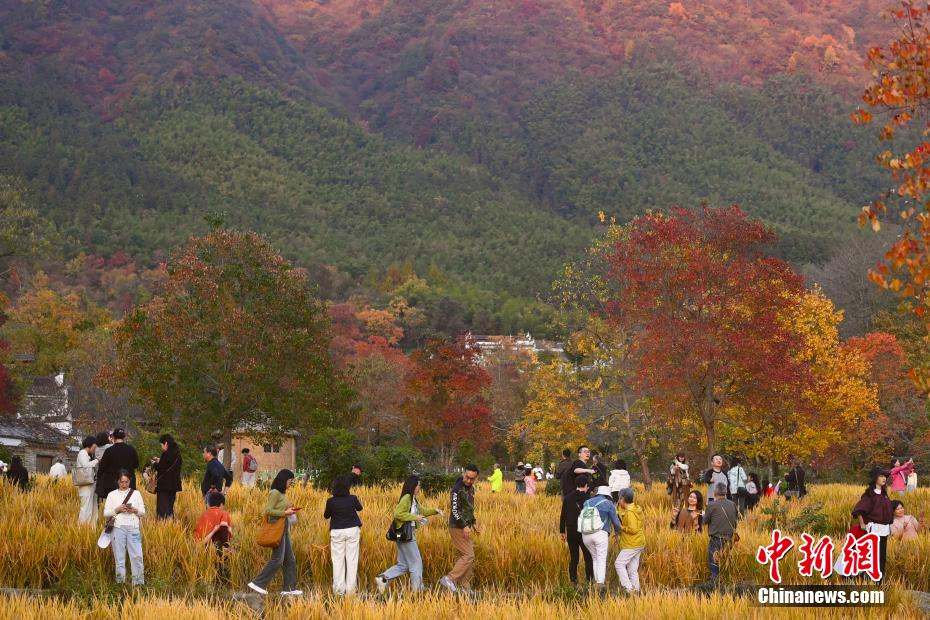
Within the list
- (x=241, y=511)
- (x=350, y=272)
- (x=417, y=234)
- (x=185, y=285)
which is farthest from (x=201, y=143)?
(x=241, y=511)

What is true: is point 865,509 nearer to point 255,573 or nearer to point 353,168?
point 255,573

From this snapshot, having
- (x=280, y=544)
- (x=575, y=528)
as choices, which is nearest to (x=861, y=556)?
(x=575, y=528)

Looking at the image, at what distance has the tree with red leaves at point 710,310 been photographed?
27812 millimetres

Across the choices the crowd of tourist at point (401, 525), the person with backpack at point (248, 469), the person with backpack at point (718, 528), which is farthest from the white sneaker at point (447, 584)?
the person with backpack at point (248, 469)

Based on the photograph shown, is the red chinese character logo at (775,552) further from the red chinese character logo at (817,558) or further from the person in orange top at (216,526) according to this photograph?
the person in orange top at (216,526)

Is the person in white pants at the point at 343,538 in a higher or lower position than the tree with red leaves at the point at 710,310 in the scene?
lower

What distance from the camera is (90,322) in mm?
80188

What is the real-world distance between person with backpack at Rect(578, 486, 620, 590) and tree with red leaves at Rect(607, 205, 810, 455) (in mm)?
13816

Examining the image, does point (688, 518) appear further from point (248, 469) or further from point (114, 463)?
point (248, 469)

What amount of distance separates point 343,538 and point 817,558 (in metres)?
5.91

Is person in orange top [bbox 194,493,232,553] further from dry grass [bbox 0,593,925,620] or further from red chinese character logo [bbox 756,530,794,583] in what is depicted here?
red chinese character logo [bbox 756,530,794,583]

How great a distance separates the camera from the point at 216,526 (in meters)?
14.1

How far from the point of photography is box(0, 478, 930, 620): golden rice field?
11.0 meters

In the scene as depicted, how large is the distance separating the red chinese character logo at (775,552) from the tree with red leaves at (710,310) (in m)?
13.0
